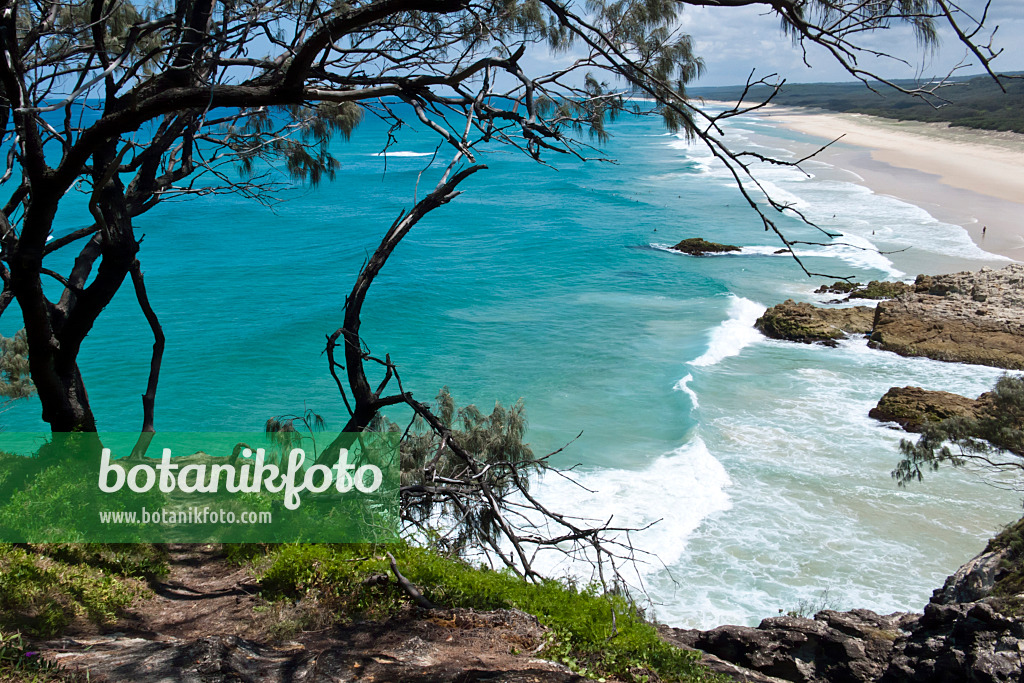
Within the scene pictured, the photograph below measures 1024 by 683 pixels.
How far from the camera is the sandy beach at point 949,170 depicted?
1304 inches

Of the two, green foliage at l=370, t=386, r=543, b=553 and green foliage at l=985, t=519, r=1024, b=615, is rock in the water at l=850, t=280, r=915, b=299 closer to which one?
green foliage at l=985, t=519, r=1024, b=615

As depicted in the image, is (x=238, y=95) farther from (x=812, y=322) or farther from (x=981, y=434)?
(x=812, y=322)

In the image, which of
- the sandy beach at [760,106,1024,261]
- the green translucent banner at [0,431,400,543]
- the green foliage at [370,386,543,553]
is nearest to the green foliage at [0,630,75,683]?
the green translucent banner at [0,431,400,543]

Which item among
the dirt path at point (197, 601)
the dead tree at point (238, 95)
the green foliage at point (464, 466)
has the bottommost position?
the dirt path at point (197, 601)

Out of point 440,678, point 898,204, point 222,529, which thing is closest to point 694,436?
point 222,529

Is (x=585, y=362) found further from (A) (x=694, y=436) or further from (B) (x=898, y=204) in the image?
(B) (x=898, y=204)

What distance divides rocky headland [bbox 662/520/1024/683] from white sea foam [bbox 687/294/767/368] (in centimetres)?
1116

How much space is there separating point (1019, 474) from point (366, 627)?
1227 centimetres

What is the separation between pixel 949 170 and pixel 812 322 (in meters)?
37.5

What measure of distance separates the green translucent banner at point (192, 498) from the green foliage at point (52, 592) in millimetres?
335

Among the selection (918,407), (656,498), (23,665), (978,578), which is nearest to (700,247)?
(918,407)

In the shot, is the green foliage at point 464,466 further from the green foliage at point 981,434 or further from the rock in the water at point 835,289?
the rock in the water at point 835,289

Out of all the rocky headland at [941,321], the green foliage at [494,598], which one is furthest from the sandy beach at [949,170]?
the green foliage at [494,598]

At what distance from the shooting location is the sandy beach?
33125 mm
